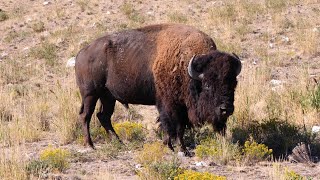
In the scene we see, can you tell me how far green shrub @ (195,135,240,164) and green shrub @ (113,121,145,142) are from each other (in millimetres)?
1421

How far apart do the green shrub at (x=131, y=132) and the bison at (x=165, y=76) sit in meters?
0.24

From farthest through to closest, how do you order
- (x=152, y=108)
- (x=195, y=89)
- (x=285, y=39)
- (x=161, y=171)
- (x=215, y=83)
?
1. (x=285, y=39)
2. (x=152, y=108)
3. (x=195, y=89)
4. (x=215, y=83)
5. (x=161, y=171)

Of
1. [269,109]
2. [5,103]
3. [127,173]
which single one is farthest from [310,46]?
[127,173]

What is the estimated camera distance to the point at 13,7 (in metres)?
23.5

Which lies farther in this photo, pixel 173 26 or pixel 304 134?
pixel 173 26

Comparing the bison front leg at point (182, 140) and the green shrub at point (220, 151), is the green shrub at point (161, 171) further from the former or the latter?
the bison front leg at point (182, 140)

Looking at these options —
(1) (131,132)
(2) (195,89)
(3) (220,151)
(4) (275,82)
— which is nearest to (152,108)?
(1) (131,132)

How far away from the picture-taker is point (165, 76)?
8.04 m

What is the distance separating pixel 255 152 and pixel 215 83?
104 cm

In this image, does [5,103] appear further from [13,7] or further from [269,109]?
[13,7]

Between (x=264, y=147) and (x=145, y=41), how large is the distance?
8.35ft

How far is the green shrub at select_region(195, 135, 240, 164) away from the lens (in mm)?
7230

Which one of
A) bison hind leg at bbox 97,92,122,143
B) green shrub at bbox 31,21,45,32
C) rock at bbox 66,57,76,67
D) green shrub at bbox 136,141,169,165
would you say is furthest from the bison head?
green shrub at bbox 31,21,45,32

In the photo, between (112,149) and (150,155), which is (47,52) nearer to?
(112,149)
